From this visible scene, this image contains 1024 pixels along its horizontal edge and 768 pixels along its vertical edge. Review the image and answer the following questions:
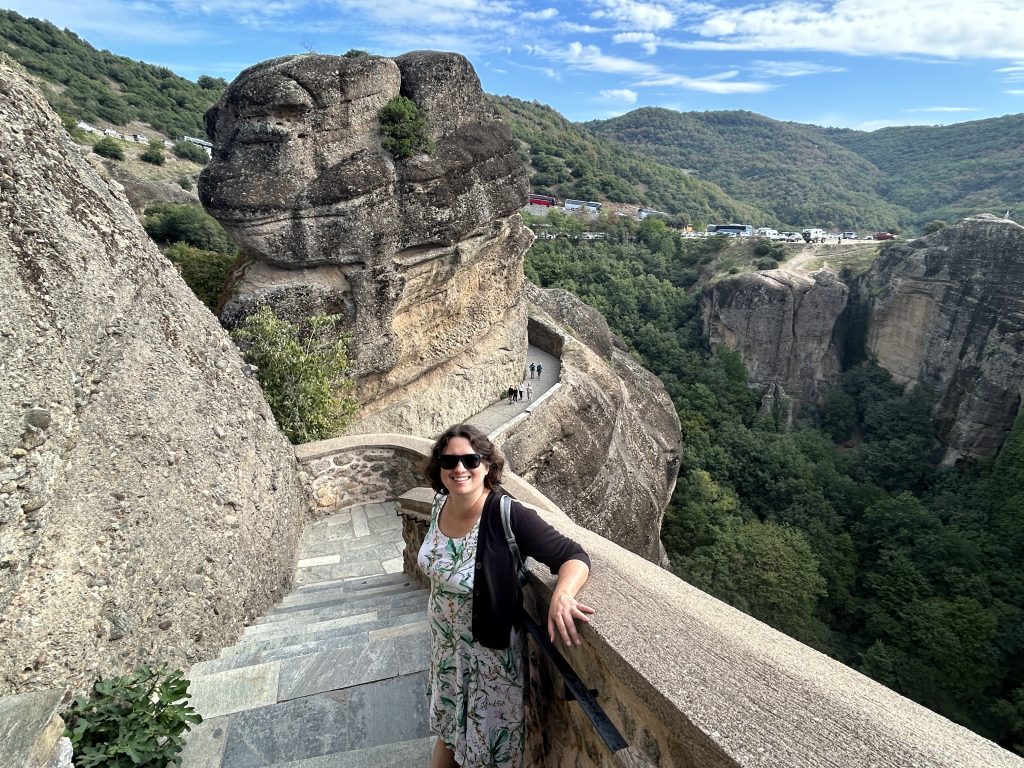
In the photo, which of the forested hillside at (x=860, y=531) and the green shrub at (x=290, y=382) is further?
the forested hillside at (x=860, y=531)

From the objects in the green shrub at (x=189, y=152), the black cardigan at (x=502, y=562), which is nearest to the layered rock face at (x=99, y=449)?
the black cardigan at (x=502, y=562)

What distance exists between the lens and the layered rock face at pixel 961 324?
30203 millimetres

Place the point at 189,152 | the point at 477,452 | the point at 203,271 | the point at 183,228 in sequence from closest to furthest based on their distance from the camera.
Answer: the point at 477,452 < the point at 203,271 < the point at 183,228 < the point at 189,152

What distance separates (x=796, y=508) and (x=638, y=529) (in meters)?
14.0

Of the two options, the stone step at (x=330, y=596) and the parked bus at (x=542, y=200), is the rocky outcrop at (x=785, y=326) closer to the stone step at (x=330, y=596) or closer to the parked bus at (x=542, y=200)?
the parked bus at (x=542, y=200)

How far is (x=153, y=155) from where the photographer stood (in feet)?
104

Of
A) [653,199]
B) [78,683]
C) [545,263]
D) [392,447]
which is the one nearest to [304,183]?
[392,447]

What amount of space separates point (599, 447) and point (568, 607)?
53.2 ft

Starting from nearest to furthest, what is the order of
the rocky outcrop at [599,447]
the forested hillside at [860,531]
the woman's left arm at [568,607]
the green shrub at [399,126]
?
the woman's left arm at [568,607] < the green shrub at [399,126] < the rocky outcrop at [599,447] < the forested hillside at [860,531]

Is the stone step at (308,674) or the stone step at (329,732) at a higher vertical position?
the stone step at (329,732)

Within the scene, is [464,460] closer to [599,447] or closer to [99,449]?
[99,449]

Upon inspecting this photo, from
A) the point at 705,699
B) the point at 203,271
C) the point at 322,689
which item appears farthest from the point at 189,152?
the point at 705,699

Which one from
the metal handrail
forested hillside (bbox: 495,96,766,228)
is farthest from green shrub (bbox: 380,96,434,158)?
forested hillside (bbox: 495,96,766,228)

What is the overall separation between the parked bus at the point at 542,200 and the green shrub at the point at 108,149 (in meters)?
40.4
